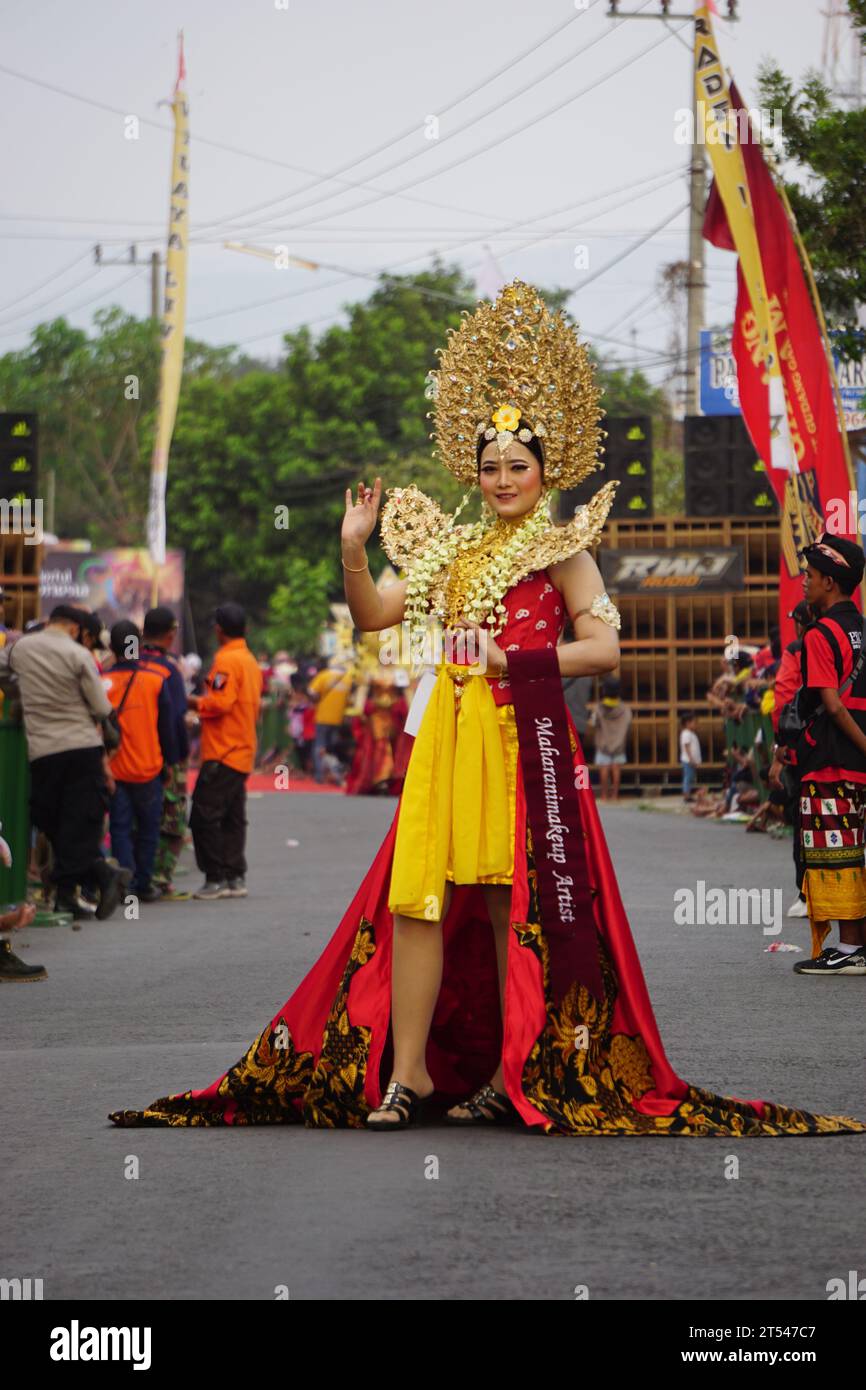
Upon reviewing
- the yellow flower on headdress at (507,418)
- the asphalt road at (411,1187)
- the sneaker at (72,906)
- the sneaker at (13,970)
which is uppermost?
the yellow flower on headdress at (507,418)

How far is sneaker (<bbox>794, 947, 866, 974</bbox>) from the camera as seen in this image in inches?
432

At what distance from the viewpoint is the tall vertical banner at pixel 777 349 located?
16.1 m

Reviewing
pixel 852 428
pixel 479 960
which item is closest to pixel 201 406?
pixel 852 428

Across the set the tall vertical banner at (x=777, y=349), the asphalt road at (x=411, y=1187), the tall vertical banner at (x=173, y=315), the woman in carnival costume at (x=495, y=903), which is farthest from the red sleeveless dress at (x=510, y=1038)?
the tall vertical banner at (x=173, y=315)

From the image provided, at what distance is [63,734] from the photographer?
1402cm

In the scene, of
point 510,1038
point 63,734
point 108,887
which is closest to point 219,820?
point 108,887

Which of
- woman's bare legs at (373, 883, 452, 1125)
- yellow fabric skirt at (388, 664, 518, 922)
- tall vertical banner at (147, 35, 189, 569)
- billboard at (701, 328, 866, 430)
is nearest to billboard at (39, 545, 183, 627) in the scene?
billboard at (701, 328, 866, 430)

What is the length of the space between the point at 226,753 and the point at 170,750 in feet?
1.53

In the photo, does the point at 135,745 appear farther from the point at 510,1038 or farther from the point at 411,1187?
the point at 411,1187

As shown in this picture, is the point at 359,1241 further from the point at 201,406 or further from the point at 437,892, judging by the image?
the point at 201,406

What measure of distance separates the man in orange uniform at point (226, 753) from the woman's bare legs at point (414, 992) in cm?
954

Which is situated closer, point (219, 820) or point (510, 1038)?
point (510, 1038)

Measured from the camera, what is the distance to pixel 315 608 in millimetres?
57781

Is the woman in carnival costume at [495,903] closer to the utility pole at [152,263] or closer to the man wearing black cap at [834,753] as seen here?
the man wearing black cap at [834,753]
